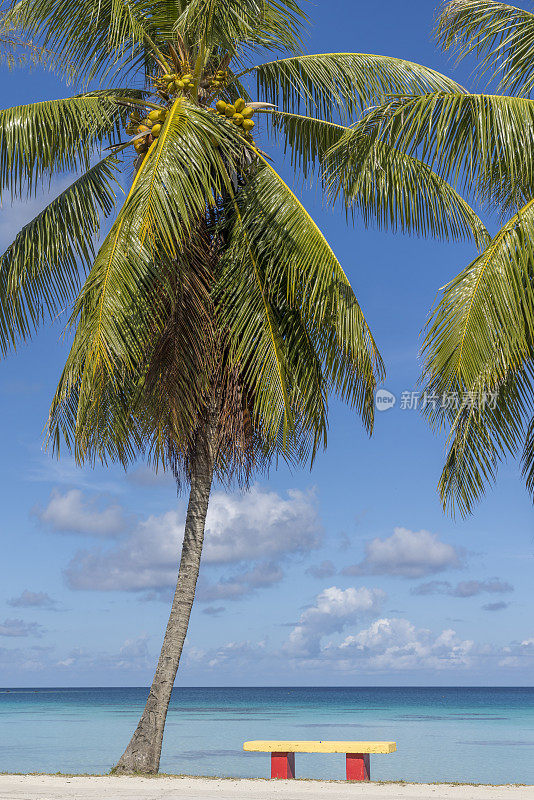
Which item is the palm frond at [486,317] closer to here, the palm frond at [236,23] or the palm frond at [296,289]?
the palm frond at [296,289]

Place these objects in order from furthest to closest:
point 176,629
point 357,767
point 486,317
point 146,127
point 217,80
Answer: point 217,80
point 146,127
point 176,629
point 357,767
point 486,317

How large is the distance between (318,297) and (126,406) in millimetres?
2472

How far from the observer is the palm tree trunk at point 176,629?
8836mm

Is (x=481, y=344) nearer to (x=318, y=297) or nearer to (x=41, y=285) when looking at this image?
(x=318, y=297)

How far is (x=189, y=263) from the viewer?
9.30m

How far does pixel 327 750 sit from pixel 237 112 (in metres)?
6.99

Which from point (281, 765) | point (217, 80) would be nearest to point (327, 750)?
point (281, 765)

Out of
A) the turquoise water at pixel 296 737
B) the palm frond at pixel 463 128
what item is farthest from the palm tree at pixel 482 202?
the turquoise water at pixel 296 737

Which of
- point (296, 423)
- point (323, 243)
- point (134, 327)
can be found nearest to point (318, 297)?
point (323, 243)

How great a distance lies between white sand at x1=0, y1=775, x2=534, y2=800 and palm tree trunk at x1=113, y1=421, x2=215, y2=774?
1.42 ft

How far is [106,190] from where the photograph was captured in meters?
9.84

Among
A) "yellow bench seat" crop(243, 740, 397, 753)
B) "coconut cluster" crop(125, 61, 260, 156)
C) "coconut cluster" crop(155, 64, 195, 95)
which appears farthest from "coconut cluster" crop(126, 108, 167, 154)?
"yellow bench seat" crop(243, 740, 397, 753)

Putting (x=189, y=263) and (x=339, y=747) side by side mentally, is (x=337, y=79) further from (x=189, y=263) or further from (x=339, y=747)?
(x=339, y=747)

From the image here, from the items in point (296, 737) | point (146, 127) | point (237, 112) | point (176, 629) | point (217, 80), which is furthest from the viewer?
point (296, 737)
